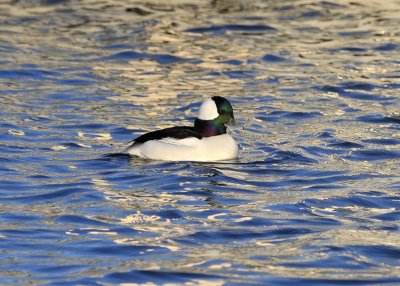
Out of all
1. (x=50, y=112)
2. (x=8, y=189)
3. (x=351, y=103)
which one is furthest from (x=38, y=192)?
(x=351, y=103)

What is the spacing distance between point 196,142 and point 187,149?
0.55ft

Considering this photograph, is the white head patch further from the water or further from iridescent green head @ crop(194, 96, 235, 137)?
the water

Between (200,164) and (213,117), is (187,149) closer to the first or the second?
(200,164)

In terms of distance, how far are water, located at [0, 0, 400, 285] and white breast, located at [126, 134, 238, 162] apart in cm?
15

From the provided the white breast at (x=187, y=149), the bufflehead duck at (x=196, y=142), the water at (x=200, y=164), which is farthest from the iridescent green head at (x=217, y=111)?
the water at (x=200, y=164)

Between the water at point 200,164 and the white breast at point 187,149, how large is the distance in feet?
0.50

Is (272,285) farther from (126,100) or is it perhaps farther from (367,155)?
(126,100)

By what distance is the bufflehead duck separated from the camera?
13508 millimetres

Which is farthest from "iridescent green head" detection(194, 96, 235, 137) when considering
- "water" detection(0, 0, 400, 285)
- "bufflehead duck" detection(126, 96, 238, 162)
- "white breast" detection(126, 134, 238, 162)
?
"water" detection(0, 0, 400, 285)

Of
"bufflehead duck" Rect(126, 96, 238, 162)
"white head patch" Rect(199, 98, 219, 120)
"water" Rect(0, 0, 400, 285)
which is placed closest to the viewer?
"water" Rect(0, 0, 400, 285)

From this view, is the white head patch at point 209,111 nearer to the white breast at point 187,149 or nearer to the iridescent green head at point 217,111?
the iridescent green head at point 217,111

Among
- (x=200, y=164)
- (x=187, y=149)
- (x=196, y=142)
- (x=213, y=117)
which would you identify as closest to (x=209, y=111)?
(x=213, y=117)

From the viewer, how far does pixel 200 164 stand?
1351 centimetres

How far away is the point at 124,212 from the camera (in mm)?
10930
